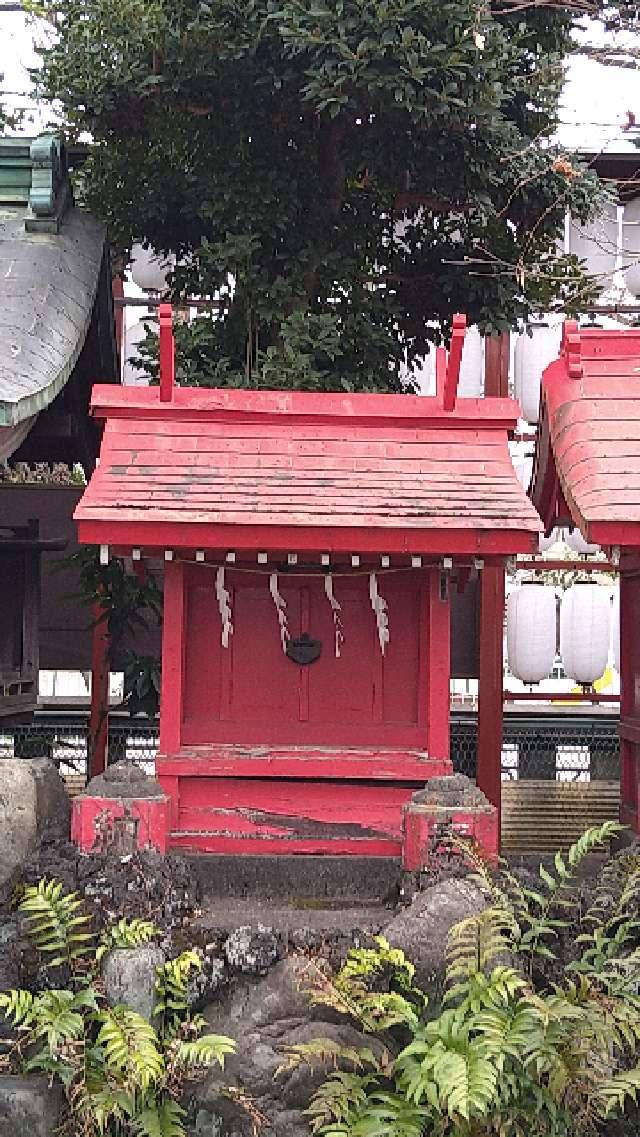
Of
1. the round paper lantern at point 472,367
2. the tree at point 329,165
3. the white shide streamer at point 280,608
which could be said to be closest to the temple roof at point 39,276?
the tree at point 329,165

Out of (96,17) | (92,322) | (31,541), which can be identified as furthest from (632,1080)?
(96,17)

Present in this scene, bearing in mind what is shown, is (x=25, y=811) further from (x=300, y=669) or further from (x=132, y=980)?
(x=300, y=669)

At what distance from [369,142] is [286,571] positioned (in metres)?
4.76

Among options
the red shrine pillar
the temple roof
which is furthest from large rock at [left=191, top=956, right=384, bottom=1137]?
the temple roof

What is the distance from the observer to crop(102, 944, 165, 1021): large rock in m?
6.71

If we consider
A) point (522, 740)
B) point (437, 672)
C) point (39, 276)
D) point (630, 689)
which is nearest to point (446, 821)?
point (437, 672)

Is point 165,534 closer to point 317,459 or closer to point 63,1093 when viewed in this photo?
point 317,459

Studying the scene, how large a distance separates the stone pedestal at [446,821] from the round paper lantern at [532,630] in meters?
4.58

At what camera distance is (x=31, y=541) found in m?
10.9

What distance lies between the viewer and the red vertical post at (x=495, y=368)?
1273 cm

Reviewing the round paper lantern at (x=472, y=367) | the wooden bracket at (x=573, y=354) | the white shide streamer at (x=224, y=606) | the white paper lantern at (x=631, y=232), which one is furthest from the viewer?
the white paper lantern at (x=631, y=232)

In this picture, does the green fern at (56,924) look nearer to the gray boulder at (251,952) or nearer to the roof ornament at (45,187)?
the gray boulder at (251,952)

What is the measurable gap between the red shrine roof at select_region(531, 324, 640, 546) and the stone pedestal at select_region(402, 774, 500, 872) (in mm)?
1972

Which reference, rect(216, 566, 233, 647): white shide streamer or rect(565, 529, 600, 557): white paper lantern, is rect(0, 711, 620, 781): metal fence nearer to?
rect(565, 529, 600, 557): white paper lantern
